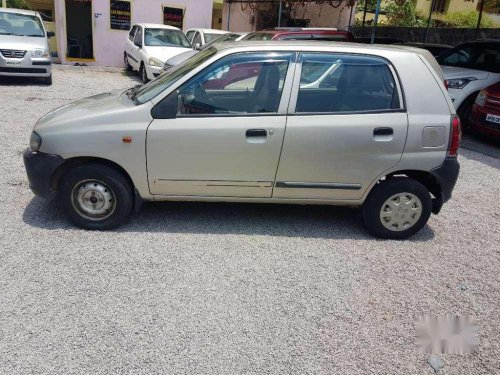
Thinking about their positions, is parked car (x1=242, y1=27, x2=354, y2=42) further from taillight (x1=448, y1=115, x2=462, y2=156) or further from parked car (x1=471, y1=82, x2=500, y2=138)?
taillight (x1=448, y1=115, x2=462, y2=156)

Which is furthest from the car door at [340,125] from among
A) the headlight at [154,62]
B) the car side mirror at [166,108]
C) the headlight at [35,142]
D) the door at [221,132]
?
the headlight at [154,62]

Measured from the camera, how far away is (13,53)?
10.8m

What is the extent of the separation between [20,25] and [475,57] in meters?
11.3

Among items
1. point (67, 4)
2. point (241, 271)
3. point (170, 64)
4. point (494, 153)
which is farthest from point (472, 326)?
point (67, 4)

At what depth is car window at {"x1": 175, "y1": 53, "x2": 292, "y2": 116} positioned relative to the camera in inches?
152

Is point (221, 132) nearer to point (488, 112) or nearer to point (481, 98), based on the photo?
point (488, 112)

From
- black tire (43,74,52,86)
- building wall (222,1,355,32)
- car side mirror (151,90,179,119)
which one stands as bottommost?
black tire (43,74,52,86)

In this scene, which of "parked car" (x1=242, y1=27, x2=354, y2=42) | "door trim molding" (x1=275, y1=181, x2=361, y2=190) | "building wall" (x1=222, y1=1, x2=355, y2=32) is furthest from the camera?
"building wall" (x1=222, y1=1, x2=355, y2=32)

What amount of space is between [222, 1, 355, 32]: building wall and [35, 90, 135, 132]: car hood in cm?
1635

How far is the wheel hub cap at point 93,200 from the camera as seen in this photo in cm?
394

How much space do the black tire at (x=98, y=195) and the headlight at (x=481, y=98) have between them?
685 cm

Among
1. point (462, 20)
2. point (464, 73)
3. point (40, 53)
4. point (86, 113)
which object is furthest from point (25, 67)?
point (462, 20)

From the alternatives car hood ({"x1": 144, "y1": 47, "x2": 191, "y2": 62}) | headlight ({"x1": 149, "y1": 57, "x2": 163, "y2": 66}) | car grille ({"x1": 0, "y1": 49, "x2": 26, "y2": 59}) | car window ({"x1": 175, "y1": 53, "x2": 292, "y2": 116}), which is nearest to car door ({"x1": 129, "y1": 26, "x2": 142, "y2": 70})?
car hood ({"x1": 144, "y1": 47, "x2": 191, "y2": 62})

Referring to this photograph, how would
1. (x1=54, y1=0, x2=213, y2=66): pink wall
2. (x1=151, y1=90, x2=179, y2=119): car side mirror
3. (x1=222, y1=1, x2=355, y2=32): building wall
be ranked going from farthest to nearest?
(x1=222, y1=1, x2=355, y2=32): building wall
(x1=54, y1=0, x2=213, y2=66): pink wall
(x1=151, y1=90, x2=179, y2=119): car side mirror
